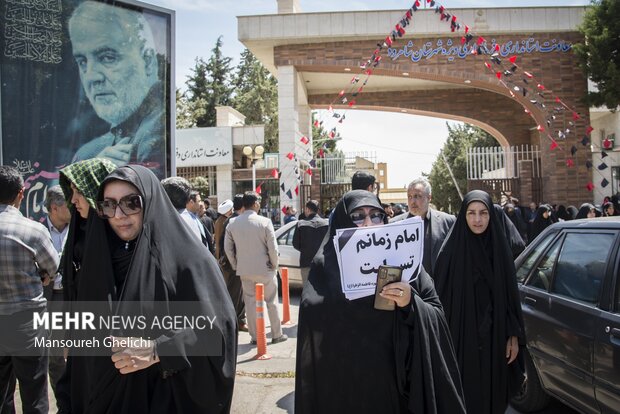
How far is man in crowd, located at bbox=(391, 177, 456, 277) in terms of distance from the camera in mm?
4551

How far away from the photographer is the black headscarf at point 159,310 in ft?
6.45

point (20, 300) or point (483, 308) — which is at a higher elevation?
point (20, 300)

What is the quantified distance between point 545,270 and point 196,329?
3098 mm

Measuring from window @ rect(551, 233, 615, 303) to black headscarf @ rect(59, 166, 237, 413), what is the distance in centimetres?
251

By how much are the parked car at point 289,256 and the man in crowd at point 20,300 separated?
268 inches

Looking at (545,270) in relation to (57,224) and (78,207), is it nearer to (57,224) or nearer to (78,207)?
(78,207)

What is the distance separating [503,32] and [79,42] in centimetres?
1480

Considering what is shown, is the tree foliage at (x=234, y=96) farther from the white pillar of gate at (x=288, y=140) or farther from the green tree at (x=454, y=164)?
the white pillar of gate at (x=288, y=140)

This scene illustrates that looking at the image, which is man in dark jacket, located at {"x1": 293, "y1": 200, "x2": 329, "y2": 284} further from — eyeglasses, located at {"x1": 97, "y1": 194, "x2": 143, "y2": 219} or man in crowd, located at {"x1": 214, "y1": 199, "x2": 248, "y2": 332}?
eyeglasses, located at {"x1": 97, "y1": 194, "x2": 143, "y2": 219}

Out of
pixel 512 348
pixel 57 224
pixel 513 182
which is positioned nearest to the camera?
pixel 512 348

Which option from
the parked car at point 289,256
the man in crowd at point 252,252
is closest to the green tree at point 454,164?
the parked car at point 289,256

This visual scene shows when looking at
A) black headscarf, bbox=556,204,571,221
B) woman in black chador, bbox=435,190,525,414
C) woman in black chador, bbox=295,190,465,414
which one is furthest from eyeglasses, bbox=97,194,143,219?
black headscarf, bbox=556,204,571,221

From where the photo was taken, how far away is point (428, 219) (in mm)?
4809

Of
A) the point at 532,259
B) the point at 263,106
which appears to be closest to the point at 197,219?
the point at 532,259
